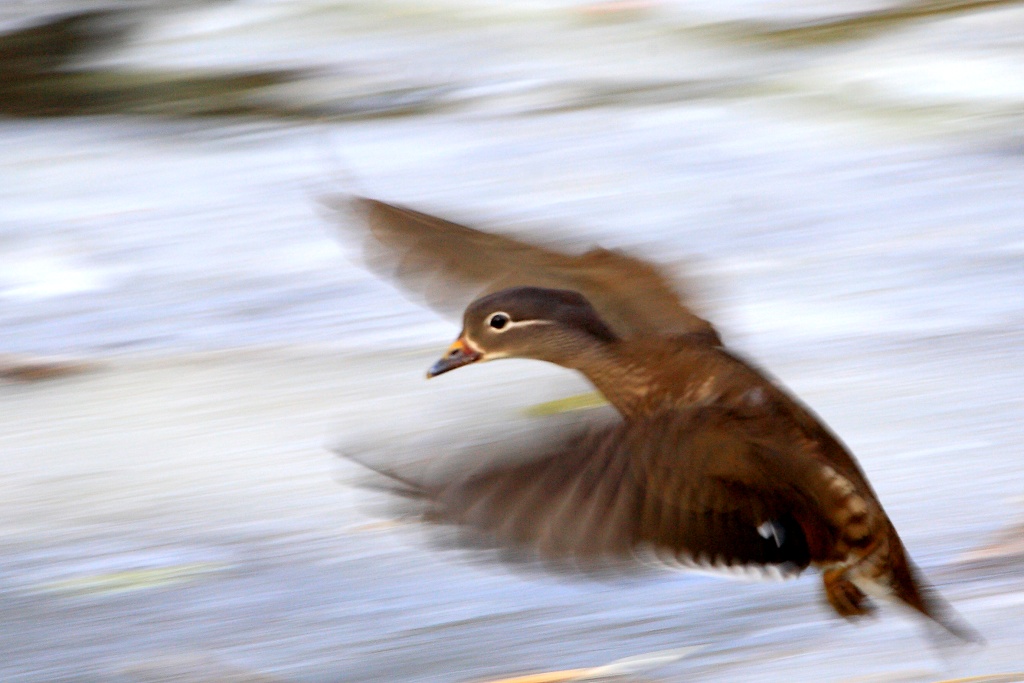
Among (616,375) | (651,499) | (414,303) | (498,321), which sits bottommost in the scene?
(651,499)

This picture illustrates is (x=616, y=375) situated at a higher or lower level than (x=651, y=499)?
higher

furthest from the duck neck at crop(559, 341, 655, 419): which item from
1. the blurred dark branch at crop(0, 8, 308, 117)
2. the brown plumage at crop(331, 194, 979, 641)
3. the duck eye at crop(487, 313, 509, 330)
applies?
the blurred dark branch at crop(0, 8, 308, 117)

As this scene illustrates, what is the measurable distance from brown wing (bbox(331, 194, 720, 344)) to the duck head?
0.20 m

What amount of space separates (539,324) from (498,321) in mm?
82

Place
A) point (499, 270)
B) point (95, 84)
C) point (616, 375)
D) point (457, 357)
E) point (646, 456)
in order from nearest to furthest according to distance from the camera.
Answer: point (646, 456) < point (616, 375) < point (457, 357) < point (499, 270) < point (95, 84)

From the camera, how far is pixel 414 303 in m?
4.18

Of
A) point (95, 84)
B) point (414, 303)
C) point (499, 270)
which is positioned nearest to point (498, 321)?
point (499, 270)

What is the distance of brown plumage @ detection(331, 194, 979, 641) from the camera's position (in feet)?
6.68

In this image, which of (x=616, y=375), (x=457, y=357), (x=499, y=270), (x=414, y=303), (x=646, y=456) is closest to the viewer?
(x=646, y=456)

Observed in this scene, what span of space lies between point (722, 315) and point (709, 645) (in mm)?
1218

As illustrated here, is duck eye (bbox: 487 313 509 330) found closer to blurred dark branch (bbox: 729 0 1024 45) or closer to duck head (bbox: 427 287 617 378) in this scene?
duck head (bbox: 427 287 617 378)

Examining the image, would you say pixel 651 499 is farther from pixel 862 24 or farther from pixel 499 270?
pixel 862 24

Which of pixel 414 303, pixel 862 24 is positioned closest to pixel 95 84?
pixel 414 303

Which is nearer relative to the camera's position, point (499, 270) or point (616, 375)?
point (616, 375)
